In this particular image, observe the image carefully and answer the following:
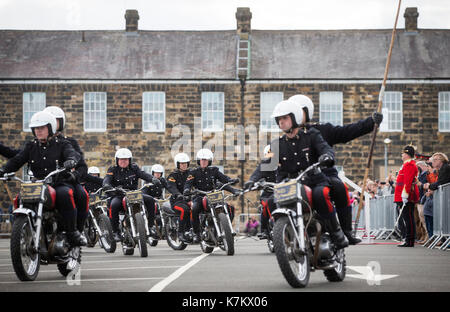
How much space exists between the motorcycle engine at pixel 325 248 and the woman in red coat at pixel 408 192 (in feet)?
30.8

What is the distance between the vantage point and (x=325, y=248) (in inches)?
369

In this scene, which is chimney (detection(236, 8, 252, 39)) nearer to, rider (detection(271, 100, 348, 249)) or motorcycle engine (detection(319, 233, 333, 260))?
rider (detection(271, 100, 348, 249))

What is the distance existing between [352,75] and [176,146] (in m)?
8.76

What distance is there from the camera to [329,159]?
30.4 ft

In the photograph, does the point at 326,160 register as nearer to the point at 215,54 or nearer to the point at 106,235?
the point at 106,235

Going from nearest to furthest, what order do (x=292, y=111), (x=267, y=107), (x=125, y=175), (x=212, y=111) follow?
(x=292, y=111)
(x=125, y=175)
(x=267, y=107)
(x=212, y=111)

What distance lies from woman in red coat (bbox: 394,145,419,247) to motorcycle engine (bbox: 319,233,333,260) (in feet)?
30.8

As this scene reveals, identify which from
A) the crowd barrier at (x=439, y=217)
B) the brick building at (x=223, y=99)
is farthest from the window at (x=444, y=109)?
the crowd barrier at (x=439, y=217)

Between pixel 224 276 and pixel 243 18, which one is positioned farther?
pixel 243 18

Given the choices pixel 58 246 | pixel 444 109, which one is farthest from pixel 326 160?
pixel 444 109

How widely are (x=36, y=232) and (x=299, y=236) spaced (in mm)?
3136
